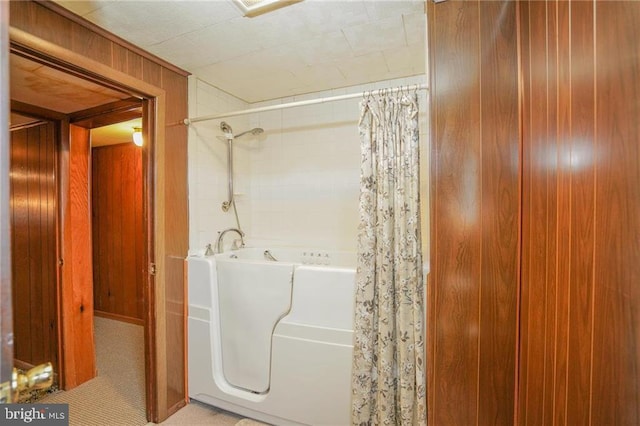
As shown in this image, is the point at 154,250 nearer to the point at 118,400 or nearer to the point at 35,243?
the point at 118,400

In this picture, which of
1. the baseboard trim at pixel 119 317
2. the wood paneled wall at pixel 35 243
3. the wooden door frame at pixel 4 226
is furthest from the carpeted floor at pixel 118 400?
the wooden door frame at pixel 4 226

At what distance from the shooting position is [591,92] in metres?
0.68

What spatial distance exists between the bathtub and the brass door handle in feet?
4.02

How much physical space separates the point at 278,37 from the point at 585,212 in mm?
1654

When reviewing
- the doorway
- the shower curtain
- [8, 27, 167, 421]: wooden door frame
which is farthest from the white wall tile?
the shower curtain

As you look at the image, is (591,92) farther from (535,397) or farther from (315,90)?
(315,90)

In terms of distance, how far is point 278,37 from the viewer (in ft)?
5.60

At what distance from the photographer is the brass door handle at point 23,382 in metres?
0.50

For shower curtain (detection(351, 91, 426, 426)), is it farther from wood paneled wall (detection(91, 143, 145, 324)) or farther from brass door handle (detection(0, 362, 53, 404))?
wood paneled wall (detection(91, 143, 145, 324))

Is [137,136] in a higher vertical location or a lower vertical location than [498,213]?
higher

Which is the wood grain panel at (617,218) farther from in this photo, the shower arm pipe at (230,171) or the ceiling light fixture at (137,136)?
the ceiling light fixture at (137,136)

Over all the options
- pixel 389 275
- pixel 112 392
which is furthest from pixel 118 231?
pixel 389 275

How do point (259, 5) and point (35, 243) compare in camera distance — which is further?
point (35, 243)

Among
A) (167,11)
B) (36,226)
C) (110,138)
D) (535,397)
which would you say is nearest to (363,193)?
(535,397)
